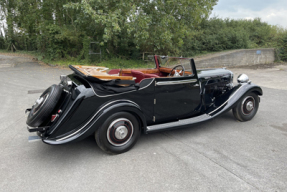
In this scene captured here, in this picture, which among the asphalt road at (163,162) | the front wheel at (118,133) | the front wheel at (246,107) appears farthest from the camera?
the front wheel at (246,107)

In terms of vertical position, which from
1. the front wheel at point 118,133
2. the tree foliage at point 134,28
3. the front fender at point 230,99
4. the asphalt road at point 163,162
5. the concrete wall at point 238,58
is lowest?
the asphalt road at point 163,162

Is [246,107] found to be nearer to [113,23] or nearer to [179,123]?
[179,123]

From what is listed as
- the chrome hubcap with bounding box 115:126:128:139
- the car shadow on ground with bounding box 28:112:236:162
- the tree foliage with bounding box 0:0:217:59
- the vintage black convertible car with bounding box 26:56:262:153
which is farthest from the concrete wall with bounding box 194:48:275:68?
the chrome hubcap with bounding box 115:126:128:139

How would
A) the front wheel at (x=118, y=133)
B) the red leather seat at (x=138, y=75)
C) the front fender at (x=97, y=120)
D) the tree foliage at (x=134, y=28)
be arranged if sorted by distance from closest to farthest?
the front fender at (x=97, y=120) → the front wheel at (x=118, y=133) → the red leather seat at (x=138, y=75) → the tree foliage at (x=134, y=28)

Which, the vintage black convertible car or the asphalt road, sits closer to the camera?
the asphalt road

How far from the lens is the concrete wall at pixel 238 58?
515 inches

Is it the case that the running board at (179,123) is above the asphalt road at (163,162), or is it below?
above

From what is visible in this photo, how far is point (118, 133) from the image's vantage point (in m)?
3.04

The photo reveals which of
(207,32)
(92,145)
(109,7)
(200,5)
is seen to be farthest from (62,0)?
(92,145)

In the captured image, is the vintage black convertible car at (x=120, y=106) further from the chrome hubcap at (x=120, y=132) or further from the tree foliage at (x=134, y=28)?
the tree foliage at (x=134, y=28)

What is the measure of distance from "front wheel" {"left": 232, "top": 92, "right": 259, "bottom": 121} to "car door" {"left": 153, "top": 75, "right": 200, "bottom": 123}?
0.99 meters

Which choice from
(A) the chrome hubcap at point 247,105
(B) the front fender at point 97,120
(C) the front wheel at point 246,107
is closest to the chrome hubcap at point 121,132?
(B) the front fender at point 97,120

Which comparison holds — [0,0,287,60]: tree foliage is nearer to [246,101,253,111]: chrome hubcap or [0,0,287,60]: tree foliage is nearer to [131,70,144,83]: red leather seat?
[131,70,144,83]: red leather seat

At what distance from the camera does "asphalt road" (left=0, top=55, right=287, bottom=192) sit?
247 centimetres
